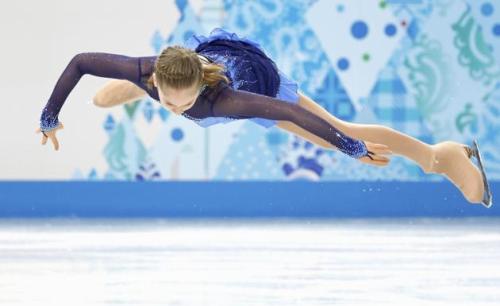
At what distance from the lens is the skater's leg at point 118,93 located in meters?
5.20

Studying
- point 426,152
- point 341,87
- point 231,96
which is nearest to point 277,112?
point 231,96

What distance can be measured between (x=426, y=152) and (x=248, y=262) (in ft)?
3.32

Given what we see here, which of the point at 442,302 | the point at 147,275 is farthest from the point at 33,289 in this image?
the point at 442,302

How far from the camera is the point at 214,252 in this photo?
6.16 meters

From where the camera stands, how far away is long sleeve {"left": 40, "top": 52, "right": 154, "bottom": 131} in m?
4.68

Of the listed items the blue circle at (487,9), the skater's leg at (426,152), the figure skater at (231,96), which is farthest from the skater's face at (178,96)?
the blue circle at (487,9)

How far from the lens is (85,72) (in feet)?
15.4

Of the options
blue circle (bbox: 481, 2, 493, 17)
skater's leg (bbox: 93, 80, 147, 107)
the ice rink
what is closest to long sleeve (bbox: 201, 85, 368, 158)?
the ice rink

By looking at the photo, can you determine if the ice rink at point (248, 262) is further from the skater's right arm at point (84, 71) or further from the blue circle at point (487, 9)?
the blue circle at point (487, 9)

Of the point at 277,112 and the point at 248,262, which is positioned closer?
the point at 277,112

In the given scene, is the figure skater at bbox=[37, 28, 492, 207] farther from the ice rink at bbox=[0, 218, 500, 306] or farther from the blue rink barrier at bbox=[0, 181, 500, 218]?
the blue rink barrier at bbox=[0, 181, 500, 218]

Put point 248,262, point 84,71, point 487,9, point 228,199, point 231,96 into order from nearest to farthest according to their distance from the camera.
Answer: point 231,96 < point 84,71 < point 248,262 < point 228,199 < point 487,9

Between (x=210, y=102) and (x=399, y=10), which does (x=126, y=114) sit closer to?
(x=399, y=10)

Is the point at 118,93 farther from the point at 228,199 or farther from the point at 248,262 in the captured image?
the point at 228,199
